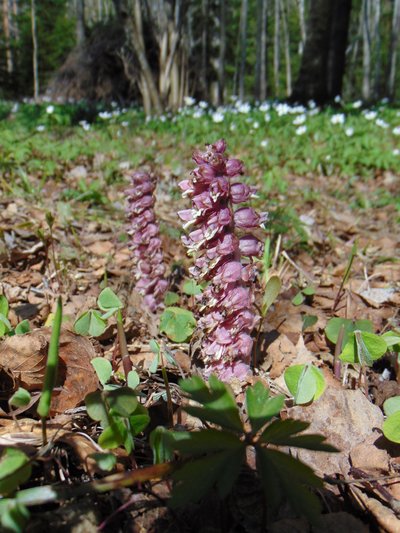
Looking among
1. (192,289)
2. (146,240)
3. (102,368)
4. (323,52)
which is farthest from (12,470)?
(323,52)

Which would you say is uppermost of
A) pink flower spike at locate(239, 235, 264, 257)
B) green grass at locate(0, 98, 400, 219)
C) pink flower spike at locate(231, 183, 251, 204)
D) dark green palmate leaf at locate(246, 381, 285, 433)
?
pink flower spike at locate(231, 183, 251, 204)

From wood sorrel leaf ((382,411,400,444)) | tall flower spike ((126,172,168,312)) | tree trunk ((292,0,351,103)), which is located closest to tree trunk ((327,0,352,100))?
tree trunk ((292,0,351,103))

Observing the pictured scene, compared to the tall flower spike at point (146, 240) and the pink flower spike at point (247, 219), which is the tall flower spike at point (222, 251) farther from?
the tall flower spike at point (146, 240)

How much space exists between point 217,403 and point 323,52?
12.1 meters

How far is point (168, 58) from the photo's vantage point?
33.0ft

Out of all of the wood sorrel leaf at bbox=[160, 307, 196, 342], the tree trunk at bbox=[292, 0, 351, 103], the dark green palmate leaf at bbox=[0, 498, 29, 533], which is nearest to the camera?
the dark green palmate leaf at bbox=[0, 498, 29, 533]

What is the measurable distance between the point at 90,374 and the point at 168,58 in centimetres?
977

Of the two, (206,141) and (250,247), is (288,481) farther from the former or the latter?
(206,141)

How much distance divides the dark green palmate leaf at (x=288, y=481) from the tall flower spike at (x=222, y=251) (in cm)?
65

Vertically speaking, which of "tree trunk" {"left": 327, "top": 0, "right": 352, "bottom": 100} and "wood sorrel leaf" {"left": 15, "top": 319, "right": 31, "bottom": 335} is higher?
"tree trunk" {"left": 327, "top": 0, "right": 352, "bottom": 100}

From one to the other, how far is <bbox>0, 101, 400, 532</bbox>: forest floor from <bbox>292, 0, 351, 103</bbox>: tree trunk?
27.2 feet

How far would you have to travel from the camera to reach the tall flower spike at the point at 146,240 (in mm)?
2162

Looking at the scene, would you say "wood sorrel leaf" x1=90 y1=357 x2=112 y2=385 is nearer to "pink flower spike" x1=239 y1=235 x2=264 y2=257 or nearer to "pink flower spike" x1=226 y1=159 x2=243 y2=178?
"pink flower spike" x1=239 y1=235 x2=264 y2=257

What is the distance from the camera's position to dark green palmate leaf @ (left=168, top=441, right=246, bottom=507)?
0.91m
